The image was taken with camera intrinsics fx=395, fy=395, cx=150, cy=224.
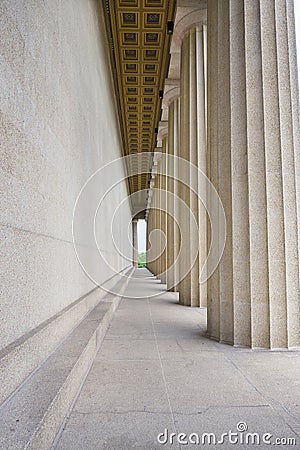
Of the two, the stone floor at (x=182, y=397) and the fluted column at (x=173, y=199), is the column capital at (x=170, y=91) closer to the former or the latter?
the fluted column at (x=173, y=199)

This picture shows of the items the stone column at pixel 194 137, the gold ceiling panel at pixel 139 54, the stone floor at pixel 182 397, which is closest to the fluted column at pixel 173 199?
the gold ceiling panel at pixel 139 54

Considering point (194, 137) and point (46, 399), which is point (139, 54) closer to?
point (194, 137)

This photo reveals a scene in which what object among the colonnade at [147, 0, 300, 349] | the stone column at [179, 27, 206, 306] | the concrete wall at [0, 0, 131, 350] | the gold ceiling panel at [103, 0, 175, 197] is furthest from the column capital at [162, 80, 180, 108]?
the colonnade at [147, 0, 300, 349]

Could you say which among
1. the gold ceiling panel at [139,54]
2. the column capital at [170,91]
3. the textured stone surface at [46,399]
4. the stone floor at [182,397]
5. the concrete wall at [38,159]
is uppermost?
the gold ceiling panel at [139,54]

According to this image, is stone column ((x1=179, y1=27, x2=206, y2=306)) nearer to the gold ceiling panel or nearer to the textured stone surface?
the gold ceiling panel

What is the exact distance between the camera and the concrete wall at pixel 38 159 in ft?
13.5

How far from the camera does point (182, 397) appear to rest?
473cm

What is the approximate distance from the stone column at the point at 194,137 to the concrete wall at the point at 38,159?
18.0 ft

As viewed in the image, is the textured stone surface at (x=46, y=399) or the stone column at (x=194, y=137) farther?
the stone column at (x=194, y=137)

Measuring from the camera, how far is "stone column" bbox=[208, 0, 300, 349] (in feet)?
24.2

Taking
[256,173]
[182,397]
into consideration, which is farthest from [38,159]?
[256,173]

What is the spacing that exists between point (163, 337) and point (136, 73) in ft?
50.0

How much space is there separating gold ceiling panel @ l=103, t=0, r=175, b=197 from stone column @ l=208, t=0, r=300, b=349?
777 centimetres

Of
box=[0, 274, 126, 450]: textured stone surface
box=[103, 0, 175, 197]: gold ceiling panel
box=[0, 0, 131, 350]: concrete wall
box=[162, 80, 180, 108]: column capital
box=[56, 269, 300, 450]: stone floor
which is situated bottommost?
box=[56, 269, 300, 450]: stone floor
